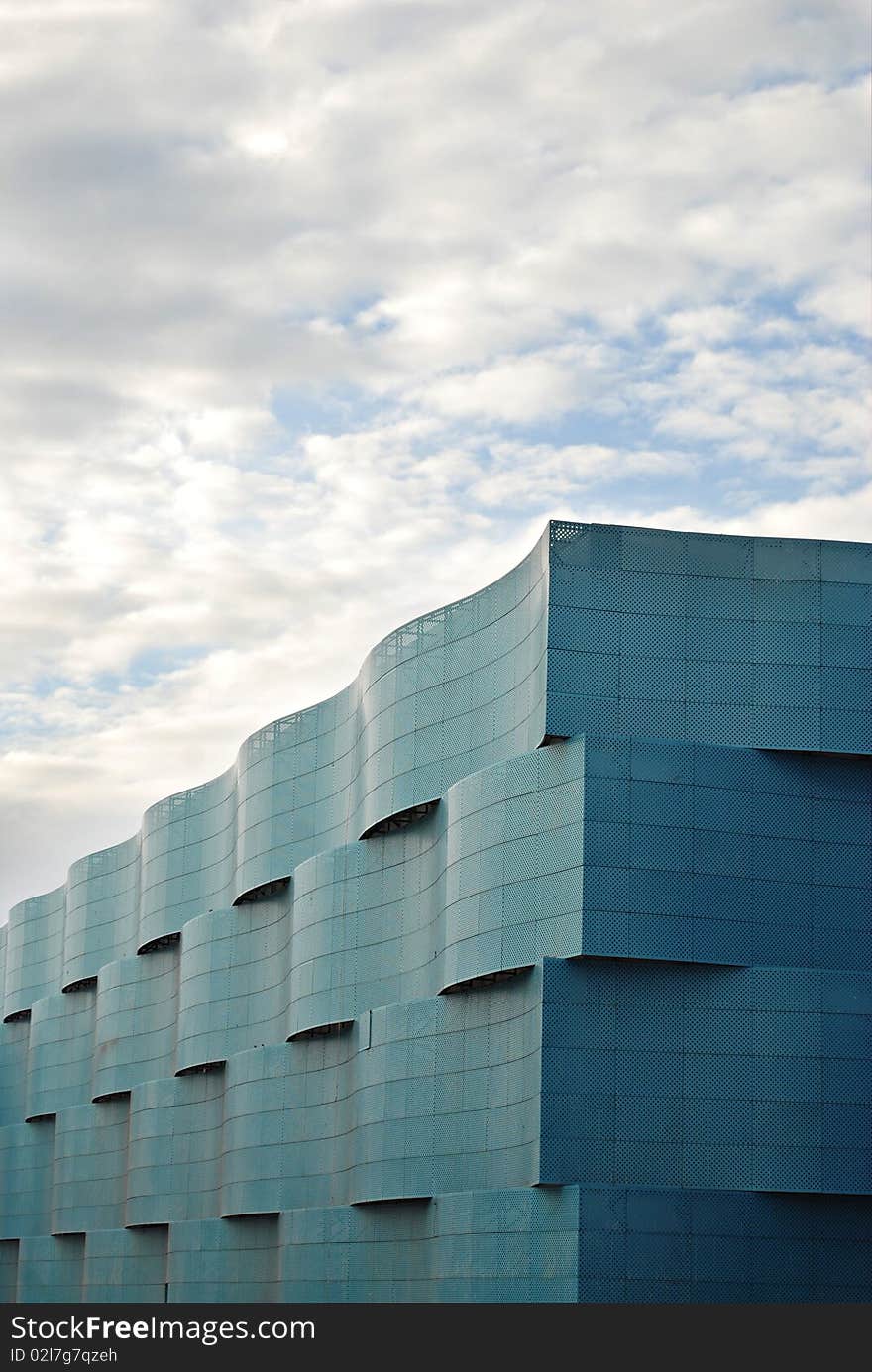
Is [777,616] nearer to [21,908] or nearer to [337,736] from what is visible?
[337,736]

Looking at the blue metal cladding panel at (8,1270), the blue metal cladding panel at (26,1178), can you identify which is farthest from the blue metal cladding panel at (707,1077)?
the blue metal cladding panel at (8,1270)

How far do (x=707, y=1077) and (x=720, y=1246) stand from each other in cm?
337

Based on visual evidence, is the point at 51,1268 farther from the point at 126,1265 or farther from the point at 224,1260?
the point at 224,1260

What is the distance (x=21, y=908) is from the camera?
3708 inches

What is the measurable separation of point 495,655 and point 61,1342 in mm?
18387

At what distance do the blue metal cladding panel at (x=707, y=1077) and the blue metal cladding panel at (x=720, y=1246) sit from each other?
537 mm

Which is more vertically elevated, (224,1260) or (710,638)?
(710,638)

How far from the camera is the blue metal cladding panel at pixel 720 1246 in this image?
122ft

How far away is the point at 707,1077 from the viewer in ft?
127

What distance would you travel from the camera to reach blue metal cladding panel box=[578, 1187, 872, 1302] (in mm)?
37188

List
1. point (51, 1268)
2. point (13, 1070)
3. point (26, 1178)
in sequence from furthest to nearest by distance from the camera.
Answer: point (13, 1070) → point (26, 1178) → point (51, 1268)

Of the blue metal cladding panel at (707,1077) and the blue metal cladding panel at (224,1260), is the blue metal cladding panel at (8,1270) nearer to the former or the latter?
Answer: the blue metal cladding panel at (224,1260)

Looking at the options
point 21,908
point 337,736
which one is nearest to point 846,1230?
point 337,736

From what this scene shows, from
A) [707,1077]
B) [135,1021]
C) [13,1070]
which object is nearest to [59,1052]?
[13,1070]
